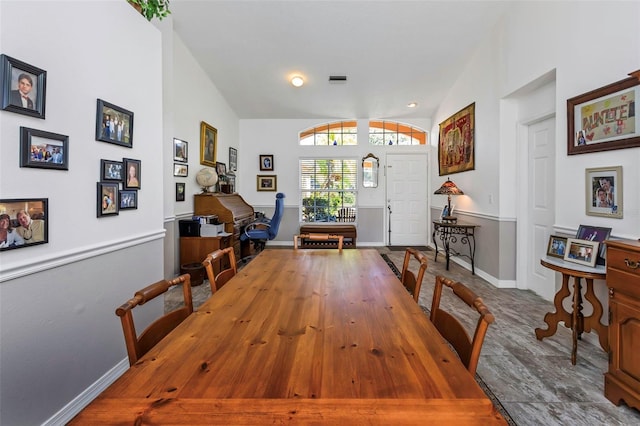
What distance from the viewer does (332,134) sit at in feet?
21.2

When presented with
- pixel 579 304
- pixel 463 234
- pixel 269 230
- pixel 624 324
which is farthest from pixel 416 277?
pixel 463 234

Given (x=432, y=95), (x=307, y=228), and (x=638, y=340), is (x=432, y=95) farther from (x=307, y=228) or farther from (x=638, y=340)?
(x=638, y=340)

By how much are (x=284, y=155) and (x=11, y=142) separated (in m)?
5.32

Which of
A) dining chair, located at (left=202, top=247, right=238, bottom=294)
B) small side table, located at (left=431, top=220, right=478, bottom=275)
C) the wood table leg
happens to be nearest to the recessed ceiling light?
small side table, located at (left=431, top=220, right=478, bottom=275)

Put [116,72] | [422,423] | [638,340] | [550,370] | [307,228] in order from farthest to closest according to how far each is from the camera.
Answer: [307,228], [550,370], [116,72], [638,340], [422,423]

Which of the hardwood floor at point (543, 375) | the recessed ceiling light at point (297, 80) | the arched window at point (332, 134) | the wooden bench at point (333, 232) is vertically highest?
the recessed ceiling light at point (297, 80)

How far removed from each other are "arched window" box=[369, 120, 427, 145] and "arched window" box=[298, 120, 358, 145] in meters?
0.38

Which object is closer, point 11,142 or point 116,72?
point 11,142

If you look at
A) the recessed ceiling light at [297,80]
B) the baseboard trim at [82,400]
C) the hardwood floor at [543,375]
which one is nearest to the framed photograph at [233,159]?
the recessed ceiling light at [297,80]

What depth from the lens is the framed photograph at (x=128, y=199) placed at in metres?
1.84

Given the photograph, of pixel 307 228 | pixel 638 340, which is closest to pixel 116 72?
pixel 638 340

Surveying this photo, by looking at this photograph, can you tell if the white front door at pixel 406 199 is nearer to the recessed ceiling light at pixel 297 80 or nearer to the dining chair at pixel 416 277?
the recessed ceiling light at pixel 297 80

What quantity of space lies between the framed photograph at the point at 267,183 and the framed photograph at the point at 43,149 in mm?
4985

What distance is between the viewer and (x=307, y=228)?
6.00m
